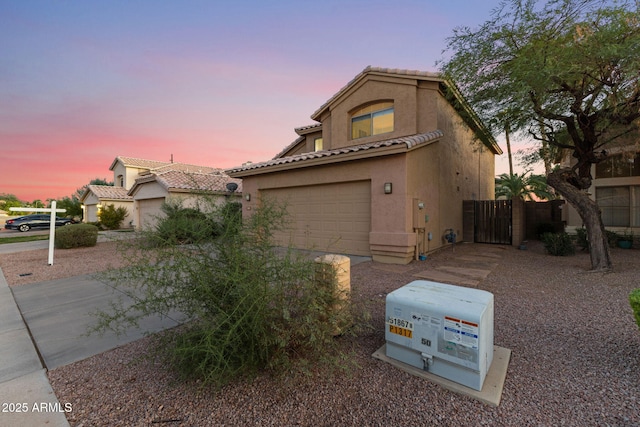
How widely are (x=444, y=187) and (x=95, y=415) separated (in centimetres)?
1078

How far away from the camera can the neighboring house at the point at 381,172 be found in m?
7.67

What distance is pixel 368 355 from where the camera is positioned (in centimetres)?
296

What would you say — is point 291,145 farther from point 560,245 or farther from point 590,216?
point 590,216

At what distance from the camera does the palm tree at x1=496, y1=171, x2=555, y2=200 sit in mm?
14305

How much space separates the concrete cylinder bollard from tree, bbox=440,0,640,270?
6436 millimetres

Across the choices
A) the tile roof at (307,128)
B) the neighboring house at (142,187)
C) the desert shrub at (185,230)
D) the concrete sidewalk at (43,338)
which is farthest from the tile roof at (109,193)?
the desert shrub at (185,230)

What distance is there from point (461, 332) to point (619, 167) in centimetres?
1419

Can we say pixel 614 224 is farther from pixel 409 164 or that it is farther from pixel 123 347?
pixel 123 347

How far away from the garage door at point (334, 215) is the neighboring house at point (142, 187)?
5.36 metres

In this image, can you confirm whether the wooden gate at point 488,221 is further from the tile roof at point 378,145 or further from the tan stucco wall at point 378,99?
the tan stucco wall at point 378,99

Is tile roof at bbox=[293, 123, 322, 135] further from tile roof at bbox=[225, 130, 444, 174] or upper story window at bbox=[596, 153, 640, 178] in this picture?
upper story window at bbox=[596, 153, 640, 178]

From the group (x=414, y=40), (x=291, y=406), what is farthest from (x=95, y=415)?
(x=414, y=40)

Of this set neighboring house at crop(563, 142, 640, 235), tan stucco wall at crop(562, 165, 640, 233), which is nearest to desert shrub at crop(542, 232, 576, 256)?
neighboring house at crop(563, 142, 640, 235)

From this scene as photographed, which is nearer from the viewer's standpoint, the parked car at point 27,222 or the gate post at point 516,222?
the gate post at point 516,222
